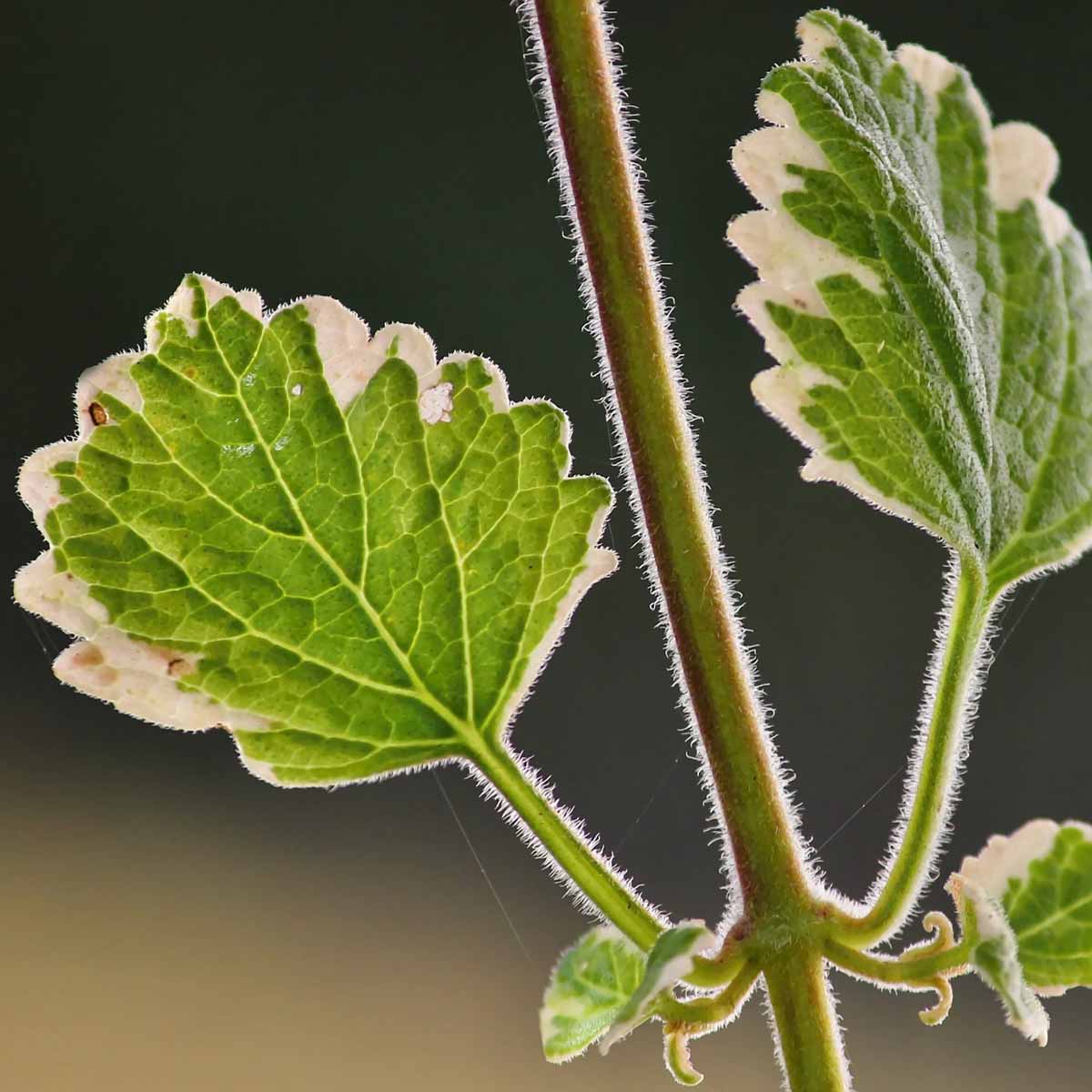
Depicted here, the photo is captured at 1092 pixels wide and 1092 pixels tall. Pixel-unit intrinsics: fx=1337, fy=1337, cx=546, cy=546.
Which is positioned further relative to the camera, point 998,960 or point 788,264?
point 788,264

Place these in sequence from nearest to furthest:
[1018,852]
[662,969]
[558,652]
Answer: [662,969] < [1018,852] < [558,652]

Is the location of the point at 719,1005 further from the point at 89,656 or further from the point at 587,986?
the point at 89,656

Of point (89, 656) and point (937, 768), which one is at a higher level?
point (89, 656)

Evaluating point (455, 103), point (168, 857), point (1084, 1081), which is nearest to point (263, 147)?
point (455, 103)

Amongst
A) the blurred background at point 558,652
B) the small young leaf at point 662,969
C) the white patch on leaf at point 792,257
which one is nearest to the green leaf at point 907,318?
the white patch on leaf at point 792,257

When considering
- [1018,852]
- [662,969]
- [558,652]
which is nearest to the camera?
[662,969]

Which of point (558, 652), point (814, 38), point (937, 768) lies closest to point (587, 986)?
point (937, 768)
